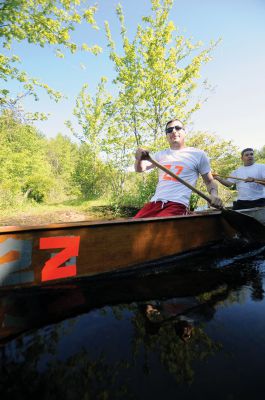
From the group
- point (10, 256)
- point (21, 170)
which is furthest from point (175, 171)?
point (21, 170)

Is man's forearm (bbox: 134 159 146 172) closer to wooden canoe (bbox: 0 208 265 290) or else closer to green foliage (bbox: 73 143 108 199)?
wooden canoe (bbox: 0 208 265 290)

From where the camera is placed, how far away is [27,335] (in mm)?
1891

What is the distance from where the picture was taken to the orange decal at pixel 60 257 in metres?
2.55

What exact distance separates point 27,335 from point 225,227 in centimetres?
350

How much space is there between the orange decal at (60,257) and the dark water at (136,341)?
0.64 feet

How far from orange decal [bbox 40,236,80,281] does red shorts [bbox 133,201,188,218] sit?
1.36m

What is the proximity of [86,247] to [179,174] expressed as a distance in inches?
71.1

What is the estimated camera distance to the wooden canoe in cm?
242

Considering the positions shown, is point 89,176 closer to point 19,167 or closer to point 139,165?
point 19,167

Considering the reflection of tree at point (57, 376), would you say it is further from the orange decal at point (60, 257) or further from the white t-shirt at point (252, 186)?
the white t-shirt at point (252, 186)

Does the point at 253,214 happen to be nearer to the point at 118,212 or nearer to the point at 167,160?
the point at 167,160

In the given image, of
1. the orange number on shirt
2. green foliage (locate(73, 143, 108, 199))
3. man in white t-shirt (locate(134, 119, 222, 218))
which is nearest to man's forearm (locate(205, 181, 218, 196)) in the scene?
man in white t-shirt (locate(134, 119, 222, 218))

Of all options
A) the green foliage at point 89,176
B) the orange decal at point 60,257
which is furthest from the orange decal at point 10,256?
the green foliage at point 89,176

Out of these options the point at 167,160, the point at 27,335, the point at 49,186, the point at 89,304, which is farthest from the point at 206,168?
the point at 49,186
